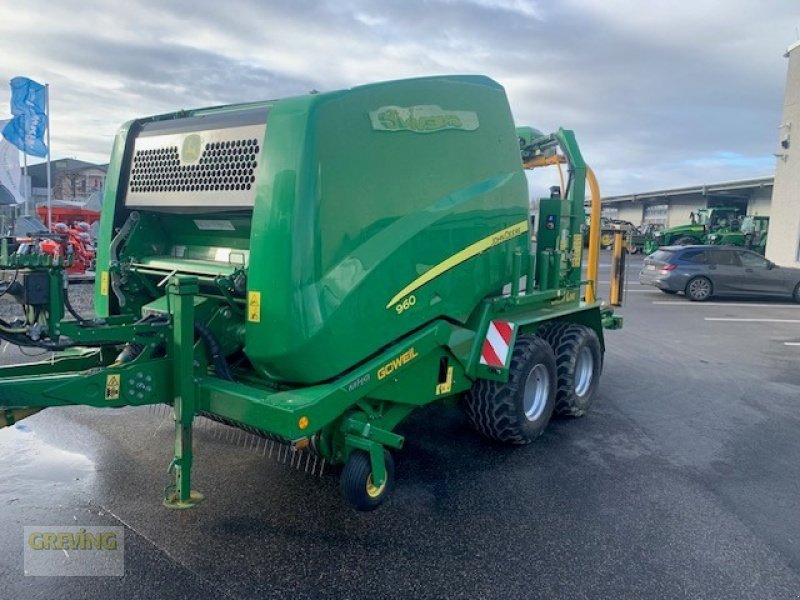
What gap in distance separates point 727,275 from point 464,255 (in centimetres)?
1378

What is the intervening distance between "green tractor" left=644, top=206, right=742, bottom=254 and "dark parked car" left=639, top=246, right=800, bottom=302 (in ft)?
55.7

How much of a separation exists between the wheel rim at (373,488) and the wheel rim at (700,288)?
14.4 meters

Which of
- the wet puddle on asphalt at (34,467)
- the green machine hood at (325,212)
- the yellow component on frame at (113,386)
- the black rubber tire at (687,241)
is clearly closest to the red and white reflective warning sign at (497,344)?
the green machine hood at (325,212)

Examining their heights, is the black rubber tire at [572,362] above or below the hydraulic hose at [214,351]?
below

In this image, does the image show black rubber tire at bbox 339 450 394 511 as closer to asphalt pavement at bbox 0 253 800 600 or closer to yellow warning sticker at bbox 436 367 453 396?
asphalt pavement at bbox 0 253 800 600

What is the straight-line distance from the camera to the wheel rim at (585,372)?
6219mm

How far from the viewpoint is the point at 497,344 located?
15.8 ft

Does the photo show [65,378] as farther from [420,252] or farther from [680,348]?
[680,348]

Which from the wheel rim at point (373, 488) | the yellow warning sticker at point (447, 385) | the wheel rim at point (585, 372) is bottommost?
the wheel rim at point (373, 488)

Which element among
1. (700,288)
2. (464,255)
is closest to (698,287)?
(700,288)

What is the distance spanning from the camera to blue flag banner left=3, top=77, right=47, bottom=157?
650 inches

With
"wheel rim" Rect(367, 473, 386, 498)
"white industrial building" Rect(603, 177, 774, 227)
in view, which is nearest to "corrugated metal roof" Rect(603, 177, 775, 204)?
"white industrial building" Rect(603, 177, 774, 227)

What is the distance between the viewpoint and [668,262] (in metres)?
16.4

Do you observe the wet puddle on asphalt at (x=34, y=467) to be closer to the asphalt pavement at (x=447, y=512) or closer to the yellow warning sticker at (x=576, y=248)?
the asphalt pavement at (x=447, y=512)
